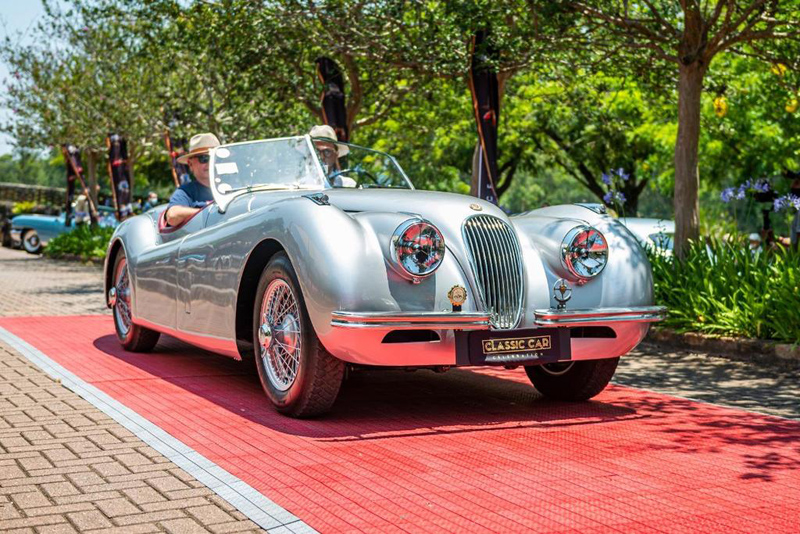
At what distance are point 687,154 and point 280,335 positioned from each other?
6.83 meters

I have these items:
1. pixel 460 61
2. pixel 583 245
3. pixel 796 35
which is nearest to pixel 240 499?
pixel 583 245

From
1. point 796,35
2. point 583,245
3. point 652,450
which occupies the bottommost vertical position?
point 652,450

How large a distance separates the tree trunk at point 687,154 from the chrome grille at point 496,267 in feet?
19.1

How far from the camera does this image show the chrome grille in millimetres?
5754

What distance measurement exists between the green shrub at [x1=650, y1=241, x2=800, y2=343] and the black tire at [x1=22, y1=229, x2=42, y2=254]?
2844 centimetres

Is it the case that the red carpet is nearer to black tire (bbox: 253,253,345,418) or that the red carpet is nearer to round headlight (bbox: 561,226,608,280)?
black tire (bbox: 253,253,345,418)

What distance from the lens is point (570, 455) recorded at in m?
5.05

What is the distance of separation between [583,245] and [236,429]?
→ 2291 millimetres

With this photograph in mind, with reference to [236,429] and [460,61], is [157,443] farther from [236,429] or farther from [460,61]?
[460,61]

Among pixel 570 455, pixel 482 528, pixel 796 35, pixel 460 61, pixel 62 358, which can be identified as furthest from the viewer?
pixel 460 61

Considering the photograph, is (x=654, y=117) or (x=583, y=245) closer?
(x=583, y=245)

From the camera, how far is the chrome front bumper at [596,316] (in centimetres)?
575

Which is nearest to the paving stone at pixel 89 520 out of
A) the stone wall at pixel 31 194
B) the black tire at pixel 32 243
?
the black tire at pixel 32 243

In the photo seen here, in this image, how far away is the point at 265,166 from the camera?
24.5ft
